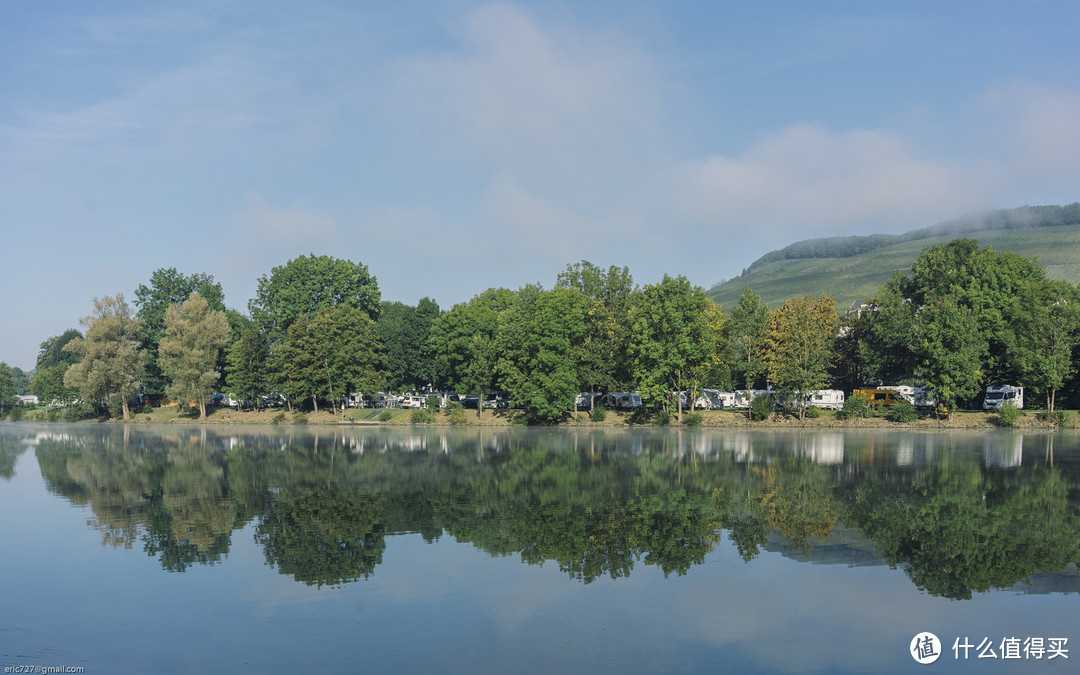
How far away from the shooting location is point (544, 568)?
21.0 meters

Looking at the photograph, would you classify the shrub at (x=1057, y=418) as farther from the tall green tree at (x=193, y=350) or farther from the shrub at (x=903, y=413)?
the tall green tree at (x=193, y=350)

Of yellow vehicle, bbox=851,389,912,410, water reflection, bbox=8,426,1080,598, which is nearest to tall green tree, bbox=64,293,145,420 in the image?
water reflection, bbox=8,426,1080,598

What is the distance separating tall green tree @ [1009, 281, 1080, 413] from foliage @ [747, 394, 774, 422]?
21958 mm

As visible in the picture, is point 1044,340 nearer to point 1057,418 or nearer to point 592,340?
point 1057,418

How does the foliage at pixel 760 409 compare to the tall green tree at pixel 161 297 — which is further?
the tall green tree at pixel 161 297

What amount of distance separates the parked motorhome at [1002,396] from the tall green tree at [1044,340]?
1.85 metres

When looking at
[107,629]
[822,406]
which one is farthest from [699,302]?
[107,629]

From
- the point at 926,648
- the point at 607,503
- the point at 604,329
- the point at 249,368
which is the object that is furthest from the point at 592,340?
the point at 926,648

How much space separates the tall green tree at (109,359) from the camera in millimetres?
93562

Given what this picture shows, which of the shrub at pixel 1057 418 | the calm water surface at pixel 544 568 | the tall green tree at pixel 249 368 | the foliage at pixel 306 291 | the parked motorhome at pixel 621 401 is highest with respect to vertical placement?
the foliage at pixel 306 291

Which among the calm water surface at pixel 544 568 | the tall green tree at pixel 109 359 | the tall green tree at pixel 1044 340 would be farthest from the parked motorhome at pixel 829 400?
the tall green tree at pixel 109 359

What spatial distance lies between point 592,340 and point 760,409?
59.8ft

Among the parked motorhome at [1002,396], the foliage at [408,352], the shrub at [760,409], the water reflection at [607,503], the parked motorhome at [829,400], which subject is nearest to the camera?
the water reflection at [607,503]

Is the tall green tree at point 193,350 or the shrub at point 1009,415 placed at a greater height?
the tall green tree at point 193,350
